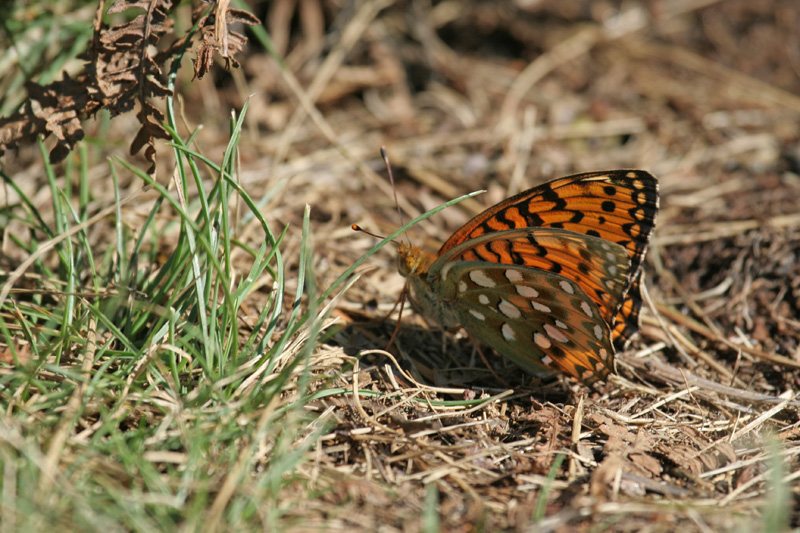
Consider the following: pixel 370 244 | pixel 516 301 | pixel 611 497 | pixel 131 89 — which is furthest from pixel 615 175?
pixel 131 89

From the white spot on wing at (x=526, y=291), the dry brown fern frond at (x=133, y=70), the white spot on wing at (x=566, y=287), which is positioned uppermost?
the dry brown fern frond at (x=133, y=70)

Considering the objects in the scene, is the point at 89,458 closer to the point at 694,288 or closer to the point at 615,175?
the point at 615,175

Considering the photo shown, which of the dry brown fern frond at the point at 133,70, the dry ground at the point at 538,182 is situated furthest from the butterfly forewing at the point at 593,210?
the dry brown fern frond at the point at 133,70

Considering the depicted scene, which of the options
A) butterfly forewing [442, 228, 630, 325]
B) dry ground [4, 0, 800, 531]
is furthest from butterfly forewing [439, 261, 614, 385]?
dry ground [4, 0, 800, 531]

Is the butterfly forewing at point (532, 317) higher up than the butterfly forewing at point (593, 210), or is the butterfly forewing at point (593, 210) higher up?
the butterfly forewing at point (593, 210)

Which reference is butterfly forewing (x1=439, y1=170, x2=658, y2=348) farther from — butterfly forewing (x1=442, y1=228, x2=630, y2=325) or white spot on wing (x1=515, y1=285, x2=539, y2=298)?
white spot on wing (x1=515, y1=285, x2=539, y2=298)

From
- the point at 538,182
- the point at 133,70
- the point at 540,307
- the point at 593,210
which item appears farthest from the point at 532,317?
the point at 133,70

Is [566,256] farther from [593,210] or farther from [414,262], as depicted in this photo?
[414,262]

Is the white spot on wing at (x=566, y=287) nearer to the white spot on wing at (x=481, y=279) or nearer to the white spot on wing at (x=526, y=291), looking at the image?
the white spot on wing at (x=526, y=291)
